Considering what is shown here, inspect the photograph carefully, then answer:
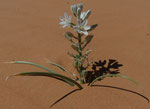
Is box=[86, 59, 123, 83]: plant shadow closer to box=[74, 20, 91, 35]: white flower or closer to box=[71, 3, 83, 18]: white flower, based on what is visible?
box=[74, 20, 91, 35]: white flower

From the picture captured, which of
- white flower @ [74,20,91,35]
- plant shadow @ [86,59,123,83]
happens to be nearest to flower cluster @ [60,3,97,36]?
white flower @ [74,20,91,35]

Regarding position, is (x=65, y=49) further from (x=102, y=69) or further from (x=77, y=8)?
(x=77, y=8)

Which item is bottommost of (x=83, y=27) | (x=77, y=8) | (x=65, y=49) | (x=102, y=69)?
(x=102, y=69)

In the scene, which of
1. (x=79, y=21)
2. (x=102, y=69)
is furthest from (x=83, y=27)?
(x=102, y=69)

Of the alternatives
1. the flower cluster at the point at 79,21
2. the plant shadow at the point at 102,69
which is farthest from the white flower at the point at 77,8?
the plant shadow at the point at 102,69

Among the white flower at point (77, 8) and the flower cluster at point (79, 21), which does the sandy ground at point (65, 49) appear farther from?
the white flower at point (77, 8)

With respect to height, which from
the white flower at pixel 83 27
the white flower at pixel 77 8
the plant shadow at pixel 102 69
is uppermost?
the white flower at pixel 77 8

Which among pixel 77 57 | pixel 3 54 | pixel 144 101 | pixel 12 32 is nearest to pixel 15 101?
pixel 77 57

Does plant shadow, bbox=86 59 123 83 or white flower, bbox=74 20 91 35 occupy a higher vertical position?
white flower, bbox=74 20 91 35

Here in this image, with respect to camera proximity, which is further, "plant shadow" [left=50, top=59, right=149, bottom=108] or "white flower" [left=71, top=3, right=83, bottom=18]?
"plant shadow" [left=50, top=59, right=149, bottom=108]
